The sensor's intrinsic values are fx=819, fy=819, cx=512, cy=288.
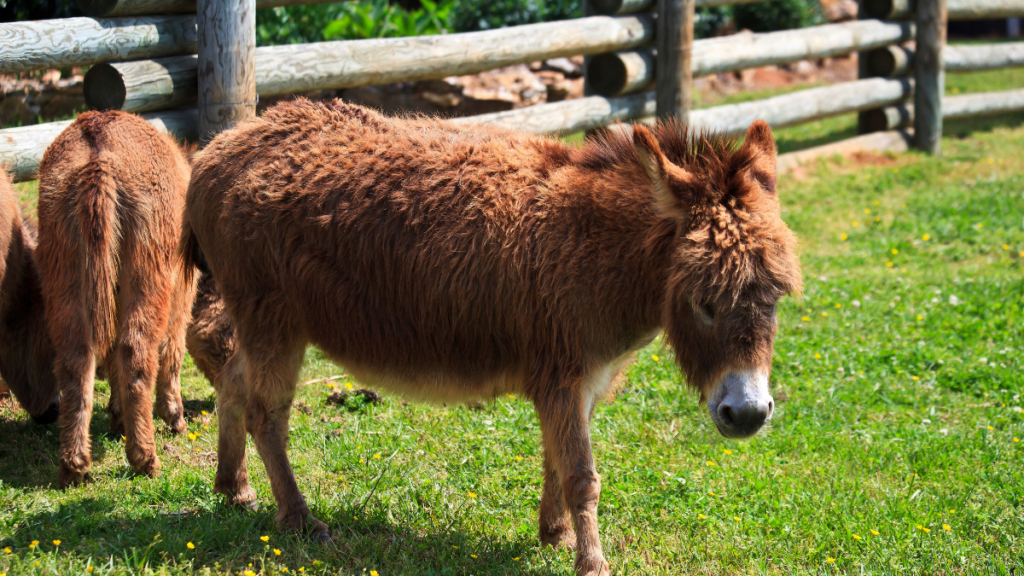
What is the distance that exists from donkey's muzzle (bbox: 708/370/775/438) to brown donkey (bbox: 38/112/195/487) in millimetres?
2653

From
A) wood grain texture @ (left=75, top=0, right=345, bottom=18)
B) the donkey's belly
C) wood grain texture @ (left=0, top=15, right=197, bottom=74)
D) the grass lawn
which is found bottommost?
the grass lawn

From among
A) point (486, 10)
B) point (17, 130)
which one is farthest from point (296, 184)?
point (486, 10)

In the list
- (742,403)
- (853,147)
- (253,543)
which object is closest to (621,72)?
(853,147)

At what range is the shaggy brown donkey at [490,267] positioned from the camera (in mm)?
3049

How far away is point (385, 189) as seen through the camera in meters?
3.46

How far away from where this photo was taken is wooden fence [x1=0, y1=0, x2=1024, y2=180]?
4953 millimetres

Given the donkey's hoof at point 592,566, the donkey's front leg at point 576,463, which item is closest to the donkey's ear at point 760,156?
the donkey's front leg at point 576,463

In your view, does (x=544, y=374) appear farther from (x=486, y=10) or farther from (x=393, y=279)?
(x=486, y=10)

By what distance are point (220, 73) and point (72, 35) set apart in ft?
2.73

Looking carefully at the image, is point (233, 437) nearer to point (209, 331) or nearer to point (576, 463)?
point (209, 331)

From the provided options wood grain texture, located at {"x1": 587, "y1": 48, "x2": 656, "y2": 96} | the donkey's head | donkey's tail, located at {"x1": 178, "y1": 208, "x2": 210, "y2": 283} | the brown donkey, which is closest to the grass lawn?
the brown donkey

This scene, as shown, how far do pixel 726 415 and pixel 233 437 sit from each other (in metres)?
2.23

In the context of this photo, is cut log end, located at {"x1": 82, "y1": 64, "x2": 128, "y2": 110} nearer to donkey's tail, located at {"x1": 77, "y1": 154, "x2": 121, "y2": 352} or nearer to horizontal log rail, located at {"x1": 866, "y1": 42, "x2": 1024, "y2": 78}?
donkey's tail, located at {"x1": 77, "y1": 154, "x2": 121, "y2": 352}

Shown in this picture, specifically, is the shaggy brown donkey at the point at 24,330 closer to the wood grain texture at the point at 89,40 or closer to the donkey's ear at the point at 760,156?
the wood grain texture at the point at 89,40
